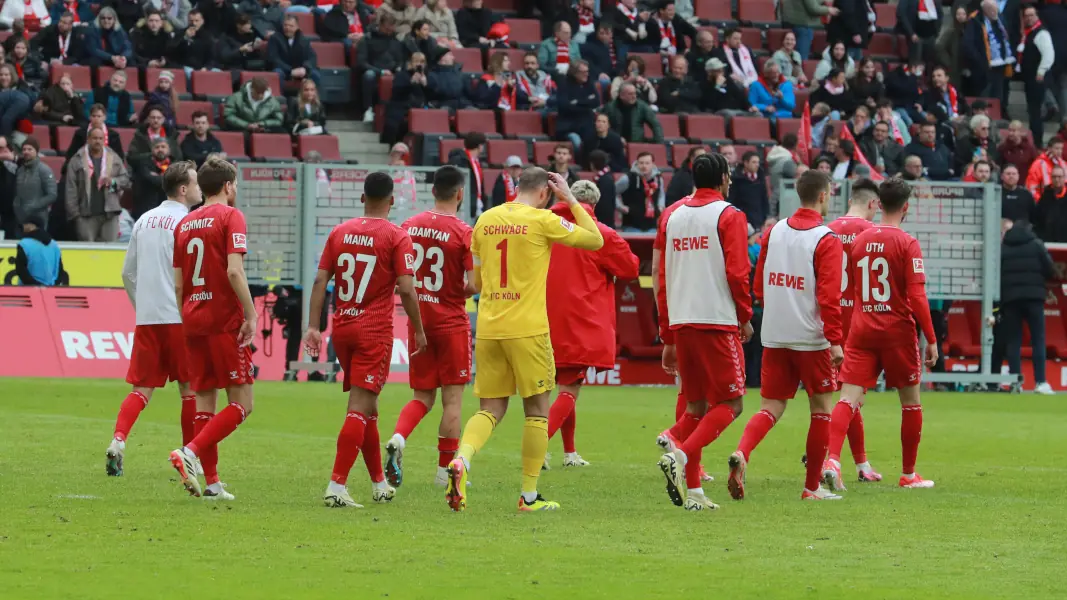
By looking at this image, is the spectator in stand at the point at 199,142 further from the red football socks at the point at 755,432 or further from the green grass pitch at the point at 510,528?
the red football socks at the point at 755,432

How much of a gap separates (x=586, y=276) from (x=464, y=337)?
2.15 m

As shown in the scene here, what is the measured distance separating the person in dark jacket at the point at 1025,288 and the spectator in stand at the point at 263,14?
466 inches

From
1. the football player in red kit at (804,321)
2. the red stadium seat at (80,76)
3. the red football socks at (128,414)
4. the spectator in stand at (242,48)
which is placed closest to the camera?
the football player in red kit at (804,321)

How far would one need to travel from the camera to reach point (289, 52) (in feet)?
88.1

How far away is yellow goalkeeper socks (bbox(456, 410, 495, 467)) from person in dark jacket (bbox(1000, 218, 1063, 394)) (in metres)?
14.3

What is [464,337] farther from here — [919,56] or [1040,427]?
[919,56]

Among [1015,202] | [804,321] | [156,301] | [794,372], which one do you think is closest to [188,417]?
[156,301]

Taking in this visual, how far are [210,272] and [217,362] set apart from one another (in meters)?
0.56

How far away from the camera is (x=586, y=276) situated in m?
13.5

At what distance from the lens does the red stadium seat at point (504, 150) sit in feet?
88.0

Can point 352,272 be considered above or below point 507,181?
below

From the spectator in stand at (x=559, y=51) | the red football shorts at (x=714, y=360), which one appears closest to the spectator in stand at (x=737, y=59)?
the spectator in stand at (x=559, y=51)

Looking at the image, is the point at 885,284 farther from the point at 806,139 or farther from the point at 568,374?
the point at 806,139

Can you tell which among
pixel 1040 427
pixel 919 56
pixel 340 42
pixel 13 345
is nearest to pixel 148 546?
pixel 1040 427
